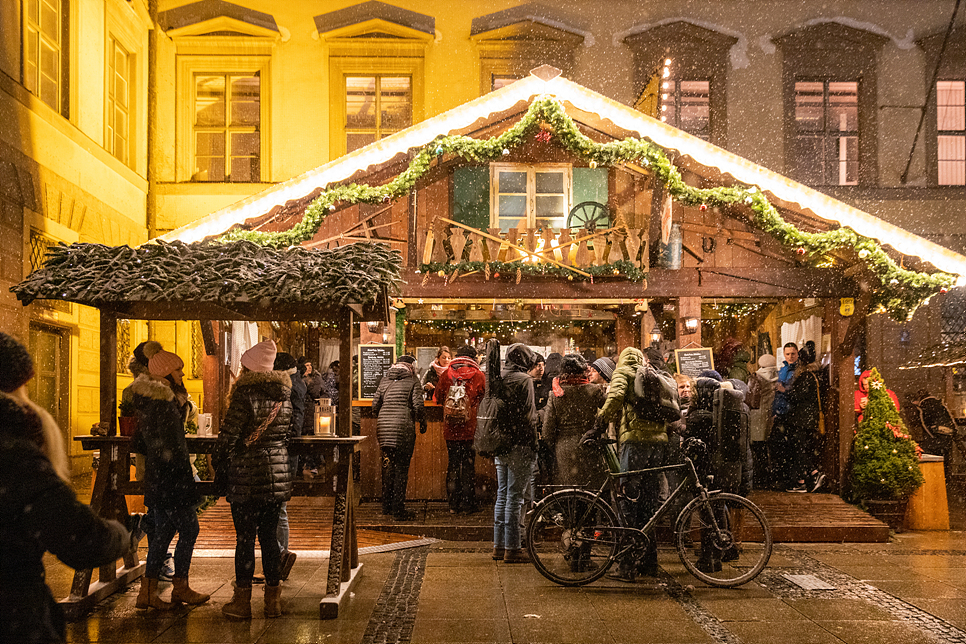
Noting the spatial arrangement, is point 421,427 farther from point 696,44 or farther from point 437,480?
point 696,44

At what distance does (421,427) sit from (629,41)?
10.1 m

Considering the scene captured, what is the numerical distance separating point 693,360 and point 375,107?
28.8 feet

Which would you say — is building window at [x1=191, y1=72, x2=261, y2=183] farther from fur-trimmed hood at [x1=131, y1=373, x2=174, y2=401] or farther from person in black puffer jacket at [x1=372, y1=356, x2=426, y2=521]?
fur-trimmed hood at [x1=131, y1=373, x2=174, y2=401]

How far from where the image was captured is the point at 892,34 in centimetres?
1662

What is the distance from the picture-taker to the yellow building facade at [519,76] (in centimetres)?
1584

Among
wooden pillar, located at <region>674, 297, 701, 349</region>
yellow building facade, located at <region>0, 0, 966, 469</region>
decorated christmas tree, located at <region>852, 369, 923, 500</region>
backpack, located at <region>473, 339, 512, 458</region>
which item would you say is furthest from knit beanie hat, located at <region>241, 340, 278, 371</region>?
yellow building facade, located at <region>0, 0, 966, 469</region>

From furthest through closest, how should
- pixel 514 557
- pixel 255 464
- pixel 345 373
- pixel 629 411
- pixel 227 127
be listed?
pixel 227 127
pixel 514 557
pixel 629 411
pixel 345 373
pixel 255 464

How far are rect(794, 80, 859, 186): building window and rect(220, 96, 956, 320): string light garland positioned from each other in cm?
644

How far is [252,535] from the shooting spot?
230 inches

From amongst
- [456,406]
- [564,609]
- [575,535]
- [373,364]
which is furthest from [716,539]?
[373,364]

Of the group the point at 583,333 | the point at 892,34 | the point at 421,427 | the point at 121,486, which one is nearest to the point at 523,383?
the point at 421,427

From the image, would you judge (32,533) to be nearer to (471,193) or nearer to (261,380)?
(261,380)

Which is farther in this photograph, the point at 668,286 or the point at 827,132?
the point at 827,132

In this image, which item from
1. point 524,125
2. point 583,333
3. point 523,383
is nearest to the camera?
point 523,383
